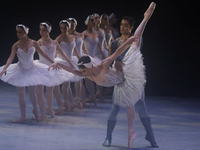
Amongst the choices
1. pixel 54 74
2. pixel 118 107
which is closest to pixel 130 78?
pixel 118 107

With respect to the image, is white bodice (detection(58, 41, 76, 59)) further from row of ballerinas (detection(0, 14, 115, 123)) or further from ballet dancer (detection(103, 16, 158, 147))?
ballet dancer (detection(103, 16, 158, 147))

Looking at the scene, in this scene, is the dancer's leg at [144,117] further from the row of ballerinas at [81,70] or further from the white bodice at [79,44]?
the white bodice at [79,44]

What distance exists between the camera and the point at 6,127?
15.6 ft

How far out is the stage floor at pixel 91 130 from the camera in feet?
13.1

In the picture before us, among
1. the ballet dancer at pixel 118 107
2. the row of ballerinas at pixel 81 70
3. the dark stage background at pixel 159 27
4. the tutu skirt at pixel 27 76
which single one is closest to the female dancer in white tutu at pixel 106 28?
the row of ballerinas at pixel 81 70

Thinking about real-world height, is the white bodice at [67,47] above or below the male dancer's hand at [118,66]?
below

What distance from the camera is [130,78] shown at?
3844 millimetres

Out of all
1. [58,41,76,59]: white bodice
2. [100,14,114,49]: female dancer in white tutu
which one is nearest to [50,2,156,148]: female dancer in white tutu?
[58,41,76,59]: white bodice

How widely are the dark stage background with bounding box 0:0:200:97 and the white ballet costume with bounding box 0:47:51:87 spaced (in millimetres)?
3847

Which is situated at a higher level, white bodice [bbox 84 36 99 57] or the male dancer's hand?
the male dancer's hand

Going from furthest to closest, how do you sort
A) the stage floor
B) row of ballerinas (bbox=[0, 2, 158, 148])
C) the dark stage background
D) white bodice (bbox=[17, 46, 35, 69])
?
the dark stage background → white bodice (bbox=[17, 46, 35, 69]) → the stage floor → row of ballerinas (bbox=[0, 2, 158, 148])

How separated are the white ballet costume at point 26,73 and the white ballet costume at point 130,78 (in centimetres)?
140

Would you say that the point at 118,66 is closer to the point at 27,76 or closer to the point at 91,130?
the point at 91,130

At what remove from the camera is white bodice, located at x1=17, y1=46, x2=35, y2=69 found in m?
5.05
